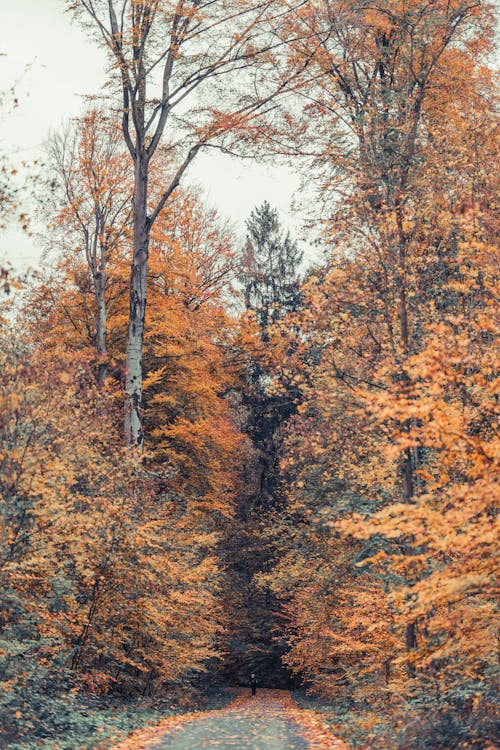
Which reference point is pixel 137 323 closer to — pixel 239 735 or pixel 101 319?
pixel 101 319

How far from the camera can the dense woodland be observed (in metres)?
7.47

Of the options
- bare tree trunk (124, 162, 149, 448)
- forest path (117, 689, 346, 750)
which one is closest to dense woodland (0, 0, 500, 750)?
bare tree trunk (124, 162, 149, 448)

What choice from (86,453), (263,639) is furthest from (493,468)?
(263,639)

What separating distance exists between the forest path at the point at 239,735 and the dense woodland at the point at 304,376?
2.55ft

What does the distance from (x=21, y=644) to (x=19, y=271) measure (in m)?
4.09

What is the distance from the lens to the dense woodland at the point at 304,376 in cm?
747

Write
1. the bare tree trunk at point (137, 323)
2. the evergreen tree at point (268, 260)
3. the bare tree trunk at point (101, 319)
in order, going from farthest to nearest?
1. the evergreen tree at point (268, 260)
2. the bare tree trunk at point (101, 319)
3. the bare tree trunk at point (137, 323)

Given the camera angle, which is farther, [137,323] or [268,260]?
[268,260]

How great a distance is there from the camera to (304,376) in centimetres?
1073

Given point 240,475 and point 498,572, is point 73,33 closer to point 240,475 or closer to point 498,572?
point 498,572

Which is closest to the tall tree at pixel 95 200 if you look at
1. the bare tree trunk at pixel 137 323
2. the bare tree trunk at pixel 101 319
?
the bare tree trunk at pixel 101 319

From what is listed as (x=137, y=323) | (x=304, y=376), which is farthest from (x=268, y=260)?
(x=304, y=376)

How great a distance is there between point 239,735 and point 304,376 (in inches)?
217

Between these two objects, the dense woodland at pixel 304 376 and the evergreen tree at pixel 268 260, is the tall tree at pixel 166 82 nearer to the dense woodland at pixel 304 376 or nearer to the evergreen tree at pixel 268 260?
the dense woodland at pixel 304 376
